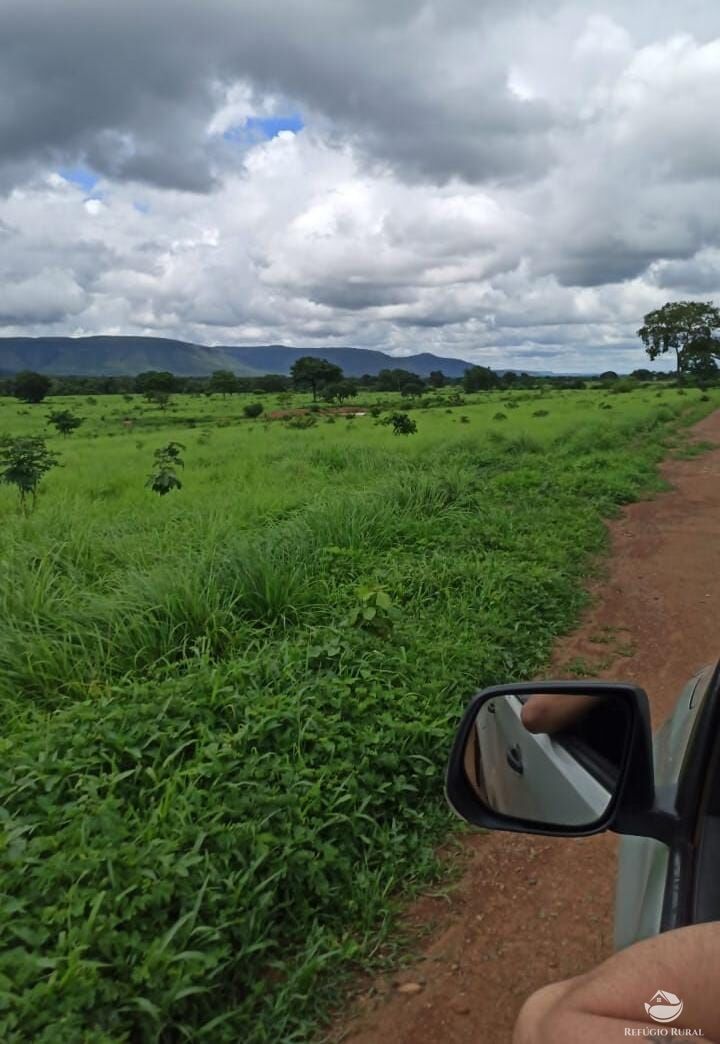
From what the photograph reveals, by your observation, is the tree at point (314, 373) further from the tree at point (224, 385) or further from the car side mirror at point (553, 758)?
the car side mirror at point (553, 758)

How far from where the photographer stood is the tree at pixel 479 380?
62.4 meters

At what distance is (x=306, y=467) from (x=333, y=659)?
707 cm

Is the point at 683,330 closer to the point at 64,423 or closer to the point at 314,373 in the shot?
the point at 314,373

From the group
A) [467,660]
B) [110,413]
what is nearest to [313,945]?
[467,660]

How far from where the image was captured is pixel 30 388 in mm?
50750

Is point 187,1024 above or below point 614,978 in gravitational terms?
below

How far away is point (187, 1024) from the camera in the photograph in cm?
186

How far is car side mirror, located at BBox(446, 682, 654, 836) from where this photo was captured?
3.64 feet

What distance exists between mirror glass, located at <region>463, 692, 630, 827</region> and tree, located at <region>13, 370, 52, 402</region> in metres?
55.1

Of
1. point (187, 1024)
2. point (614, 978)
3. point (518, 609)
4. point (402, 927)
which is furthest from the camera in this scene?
point (518, 609)

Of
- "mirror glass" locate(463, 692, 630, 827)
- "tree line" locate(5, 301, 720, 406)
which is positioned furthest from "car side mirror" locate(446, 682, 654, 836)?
"tree line" locate(5, 301, 720, 406)

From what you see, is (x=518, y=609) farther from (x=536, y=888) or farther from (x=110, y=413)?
(x=110, y=413)

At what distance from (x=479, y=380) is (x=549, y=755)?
6341 cm

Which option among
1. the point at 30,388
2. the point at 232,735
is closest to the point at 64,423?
the point at 232,735
